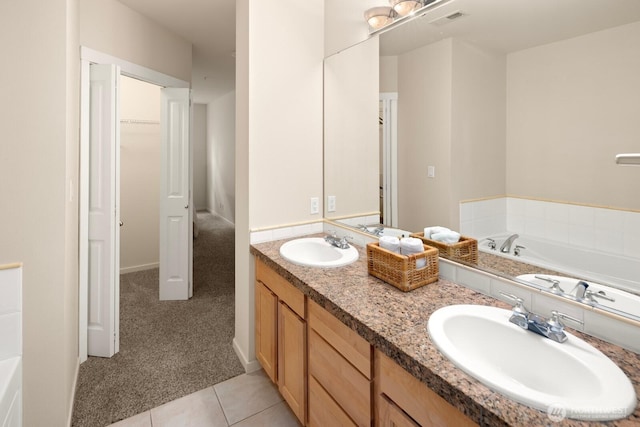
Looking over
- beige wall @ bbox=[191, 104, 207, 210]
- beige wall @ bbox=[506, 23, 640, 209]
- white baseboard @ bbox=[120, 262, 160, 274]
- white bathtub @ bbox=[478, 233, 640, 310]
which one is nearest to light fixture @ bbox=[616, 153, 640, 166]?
beige wall @ bbox=[506, 23, 640, 209]

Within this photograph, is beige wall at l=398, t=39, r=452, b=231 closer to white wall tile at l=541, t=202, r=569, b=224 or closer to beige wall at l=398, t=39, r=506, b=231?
beige wall at l=398, t=39, r=506, b=231

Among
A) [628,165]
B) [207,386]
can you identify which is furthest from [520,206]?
[207,386]

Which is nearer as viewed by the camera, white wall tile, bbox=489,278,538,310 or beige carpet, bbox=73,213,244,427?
white wall tile, bbox=489,278,538,310

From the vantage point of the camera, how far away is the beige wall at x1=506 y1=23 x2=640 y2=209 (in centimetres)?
93

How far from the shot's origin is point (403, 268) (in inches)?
49.2

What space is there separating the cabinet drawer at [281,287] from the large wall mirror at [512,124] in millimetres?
667

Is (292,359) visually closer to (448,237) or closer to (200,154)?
(448,237)

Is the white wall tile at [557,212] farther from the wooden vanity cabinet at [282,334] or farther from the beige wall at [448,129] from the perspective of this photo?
the wooden vanity cabinet at [282,334]

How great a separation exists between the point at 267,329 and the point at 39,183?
1309 mm

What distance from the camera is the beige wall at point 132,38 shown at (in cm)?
238

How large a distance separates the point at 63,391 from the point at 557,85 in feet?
8.00

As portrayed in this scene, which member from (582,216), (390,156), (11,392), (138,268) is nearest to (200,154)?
(138,268)

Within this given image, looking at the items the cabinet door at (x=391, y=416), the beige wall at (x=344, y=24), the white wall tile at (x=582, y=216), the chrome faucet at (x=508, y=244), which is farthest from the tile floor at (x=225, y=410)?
the beige wall at (x=344, y=24)

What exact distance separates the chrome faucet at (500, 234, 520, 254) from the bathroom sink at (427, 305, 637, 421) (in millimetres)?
292
